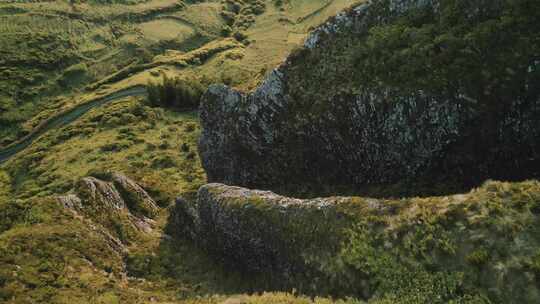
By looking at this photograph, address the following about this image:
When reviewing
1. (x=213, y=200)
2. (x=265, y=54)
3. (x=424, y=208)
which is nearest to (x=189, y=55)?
(x=265, y=54)

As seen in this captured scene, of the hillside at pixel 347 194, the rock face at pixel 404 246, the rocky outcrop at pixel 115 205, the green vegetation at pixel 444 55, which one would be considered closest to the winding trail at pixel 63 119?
the hillside at pixel 347 194

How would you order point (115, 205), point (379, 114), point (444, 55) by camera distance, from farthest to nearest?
point (115, 205)
point (379, 114)
point (444, 55)

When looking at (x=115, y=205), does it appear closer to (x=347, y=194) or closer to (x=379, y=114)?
(x=347, y=194)

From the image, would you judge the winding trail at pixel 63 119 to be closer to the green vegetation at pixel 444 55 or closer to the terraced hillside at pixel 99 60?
the terraced hillside at pixel 99 60

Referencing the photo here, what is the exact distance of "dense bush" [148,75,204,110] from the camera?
4483 inches

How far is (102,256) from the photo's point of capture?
98.6 ft

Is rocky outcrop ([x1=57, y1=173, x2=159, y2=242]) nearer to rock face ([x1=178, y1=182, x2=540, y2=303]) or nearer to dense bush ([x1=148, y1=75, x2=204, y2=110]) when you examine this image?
rock face ([x1=178, y1=182, x2=540, y2=303])

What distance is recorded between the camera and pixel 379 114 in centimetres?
3031

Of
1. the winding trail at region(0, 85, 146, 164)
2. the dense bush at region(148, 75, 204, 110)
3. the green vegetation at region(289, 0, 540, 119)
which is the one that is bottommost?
the winding trail at region(0, 85, 146, 164)

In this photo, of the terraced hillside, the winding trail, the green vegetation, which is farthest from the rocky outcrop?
the winding trail

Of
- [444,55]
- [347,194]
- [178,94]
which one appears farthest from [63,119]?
[444,55]

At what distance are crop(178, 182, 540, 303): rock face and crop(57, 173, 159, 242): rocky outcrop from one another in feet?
43.1

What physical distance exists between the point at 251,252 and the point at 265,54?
140 metres

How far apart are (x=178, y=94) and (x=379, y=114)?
9254 cm
